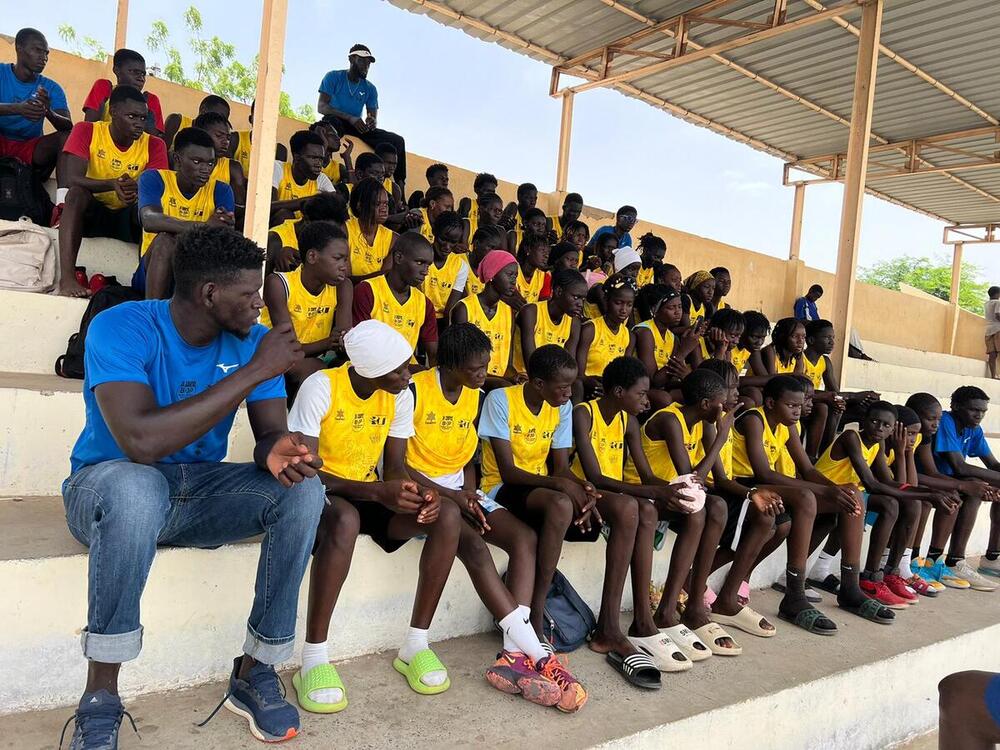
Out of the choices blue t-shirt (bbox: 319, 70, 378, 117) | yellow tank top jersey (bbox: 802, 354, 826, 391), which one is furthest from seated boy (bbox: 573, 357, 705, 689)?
blue t-shirt (bbox: 319, 70, 378, 117)

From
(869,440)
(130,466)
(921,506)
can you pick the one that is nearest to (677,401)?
(869,440)

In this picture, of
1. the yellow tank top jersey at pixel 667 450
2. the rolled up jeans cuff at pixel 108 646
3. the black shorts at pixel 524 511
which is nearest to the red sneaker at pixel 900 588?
the yellow tank top jersey at pixel 667 450

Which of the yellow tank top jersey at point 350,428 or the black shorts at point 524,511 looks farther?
the black shorts at point 524,511

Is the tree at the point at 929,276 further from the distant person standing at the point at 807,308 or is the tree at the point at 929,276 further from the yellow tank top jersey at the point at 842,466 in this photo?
the yellow tank top jersey at the point at 842,466

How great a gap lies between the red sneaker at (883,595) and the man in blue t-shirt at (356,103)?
15.6 feet

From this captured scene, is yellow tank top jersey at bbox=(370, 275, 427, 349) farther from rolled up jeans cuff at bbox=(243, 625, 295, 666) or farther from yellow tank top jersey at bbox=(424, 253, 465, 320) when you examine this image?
rolled up jeans cuff at bbox=(243, 625, 295, 666)

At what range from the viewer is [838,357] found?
6.13 metres

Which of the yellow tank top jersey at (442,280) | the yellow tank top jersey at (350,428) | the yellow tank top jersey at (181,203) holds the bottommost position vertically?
the yellow tank top jersey at (350,428)

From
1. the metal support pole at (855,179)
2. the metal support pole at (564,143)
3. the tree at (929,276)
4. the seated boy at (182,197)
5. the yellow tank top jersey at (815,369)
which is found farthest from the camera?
the tree at (929,276)

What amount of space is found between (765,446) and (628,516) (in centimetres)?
149

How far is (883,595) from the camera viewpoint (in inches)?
160

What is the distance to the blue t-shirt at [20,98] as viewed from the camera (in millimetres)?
4387

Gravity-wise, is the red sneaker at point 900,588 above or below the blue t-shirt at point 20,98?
below

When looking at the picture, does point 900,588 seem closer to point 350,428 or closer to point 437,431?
point 437,431
